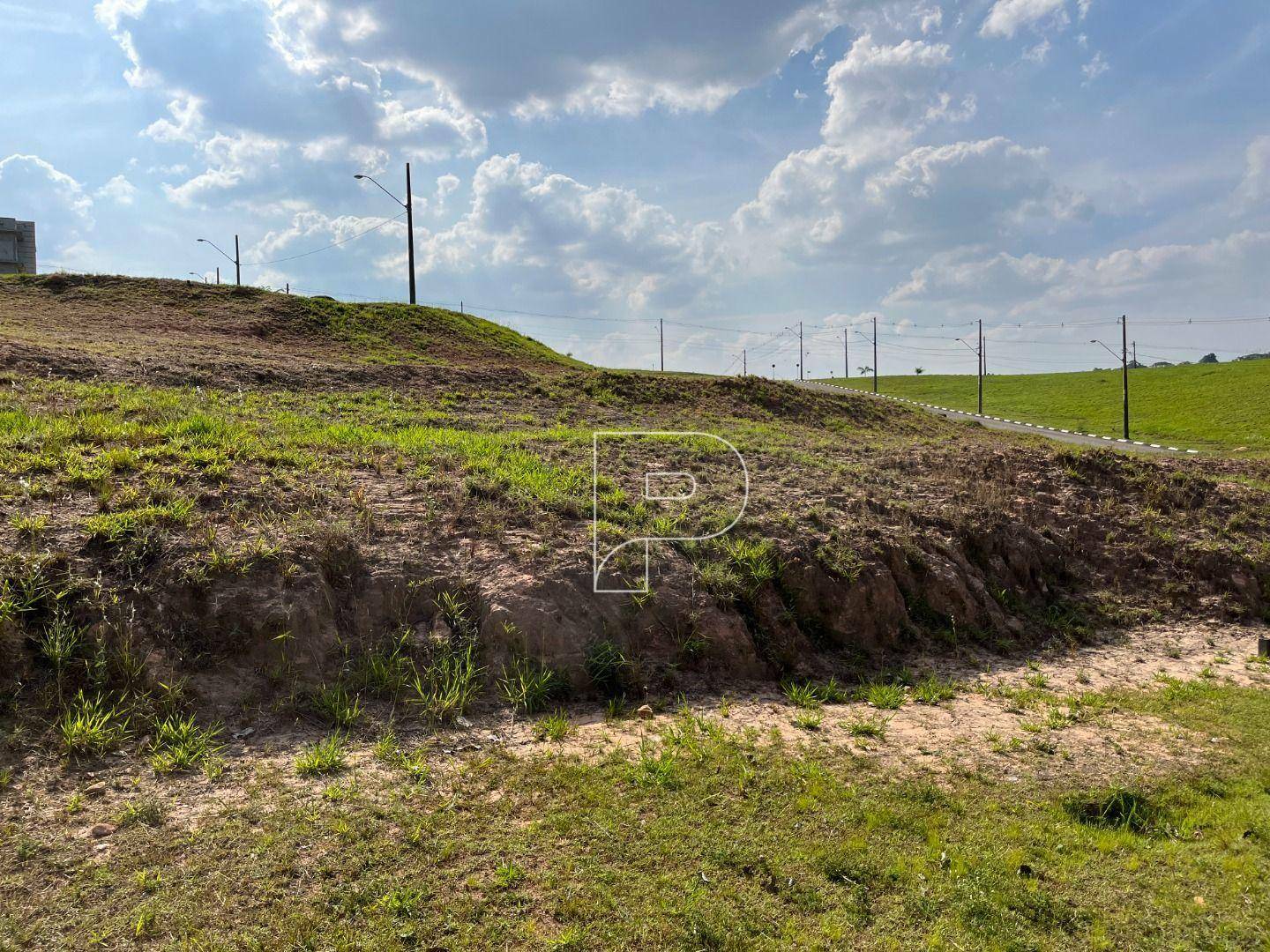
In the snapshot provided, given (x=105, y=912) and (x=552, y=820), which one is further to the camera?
(x=552, y=820)

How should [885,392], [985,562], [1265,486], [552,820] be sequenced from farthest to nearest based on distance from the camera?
[885,392] → [1265,486] → [985,562] → [552,820]

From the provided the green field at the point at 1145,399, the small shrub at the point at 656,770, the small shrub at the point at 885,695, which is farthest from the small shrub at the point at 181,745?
the green field at the point at 1145,399

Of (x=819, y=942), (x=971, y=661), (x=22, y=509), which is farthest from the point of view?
(x=971, y=661)

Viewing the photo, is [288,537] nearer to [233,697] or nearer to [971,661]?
[233,697]

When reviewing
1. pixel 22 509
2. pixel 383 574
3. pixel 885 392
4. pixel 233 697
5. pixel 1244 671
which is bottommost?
pixel 1244 671

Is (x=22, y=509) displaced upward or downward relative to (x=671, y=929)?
upward

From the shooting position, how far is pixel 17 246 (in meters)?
45.2

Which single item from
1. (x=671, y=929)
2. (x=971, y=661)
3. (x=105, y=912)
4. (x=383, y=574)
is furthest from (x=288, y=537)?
(x=971, y=661)

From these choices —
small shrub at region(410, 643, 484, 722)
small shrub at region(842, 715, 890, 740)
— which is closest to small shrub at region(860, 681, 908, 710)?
small shrub at region(842, 715, 890, 740)

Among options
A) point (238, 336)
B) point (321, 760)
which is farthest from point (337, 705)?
point (238, 336)

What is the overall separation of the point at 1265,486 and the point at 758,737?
594 inches

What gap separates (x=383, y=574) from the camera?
7.18 metres

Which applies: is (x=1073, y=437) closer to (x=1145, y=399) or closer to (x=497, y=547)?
(x=1145, y=399)

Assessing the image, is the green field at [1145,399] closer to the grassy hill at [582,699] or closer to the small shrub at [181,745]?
the grassy hill at [582,699]
